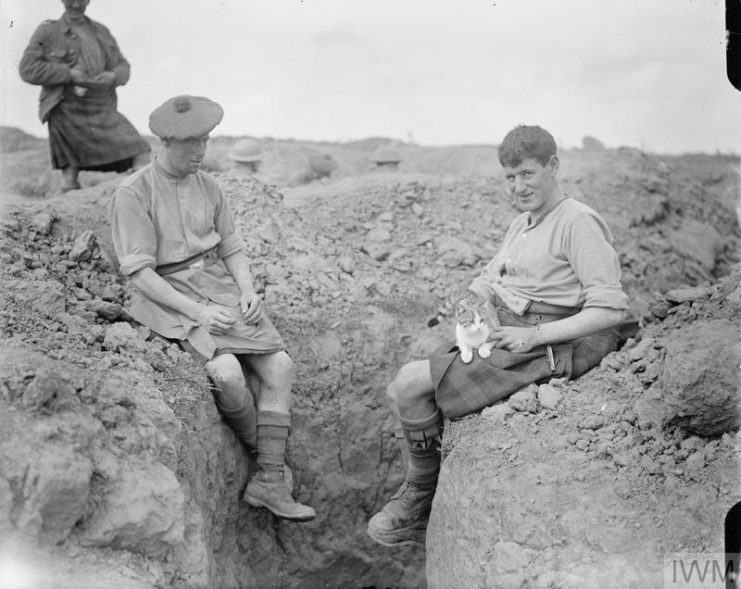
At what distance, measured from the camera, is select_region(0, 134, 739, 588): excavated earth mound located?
3461 millimetres

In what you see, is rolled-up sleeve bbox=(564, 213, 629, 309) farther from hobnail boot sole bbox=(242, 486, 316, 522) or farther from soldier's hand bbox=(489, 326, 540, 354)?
hobnail boot sole bbox=(242, 486, 316, 522)

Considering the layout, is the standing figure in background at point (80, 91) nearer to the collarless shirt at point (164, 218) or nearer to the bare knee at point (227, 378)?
the collarless shirt at point (164, 218)

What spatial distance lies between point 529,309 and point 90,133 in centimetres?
439

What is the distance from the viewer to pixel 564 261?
4.46 m

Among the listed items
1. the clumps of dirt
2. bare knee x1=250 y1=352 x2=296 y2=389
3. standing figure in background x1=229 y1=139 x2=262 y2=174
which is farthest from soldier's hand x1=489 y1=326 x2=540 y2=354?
standing figure in background x1=229 y1=139 x2=262 y2=174

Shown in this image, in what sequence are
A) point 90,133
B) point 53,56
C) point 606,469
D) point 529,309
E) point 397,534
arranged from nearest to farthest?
1. point 606,469
2. point 529,309
3. point 397,534
4. point 53,56
5. point 90,133

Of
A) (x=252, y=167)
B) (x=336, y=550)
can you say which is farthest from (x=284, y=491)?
(x=252, y=167)

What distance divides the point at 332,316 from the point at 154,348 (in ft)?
5.20

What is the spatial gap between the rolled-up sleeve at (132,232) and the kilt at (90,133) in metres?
3.14

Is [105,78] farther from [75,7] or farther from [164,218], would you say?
[164,218]

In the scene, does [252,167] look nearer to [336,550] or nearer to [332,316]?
[332,316]

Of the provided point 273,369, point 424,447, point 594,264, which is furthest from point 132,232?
point 594,264

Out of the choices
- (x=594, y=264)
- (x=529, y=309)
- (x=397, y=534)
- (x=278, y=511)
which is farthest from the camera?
(x=397, y=534)

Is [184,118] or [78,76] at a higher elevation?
[78,76]
